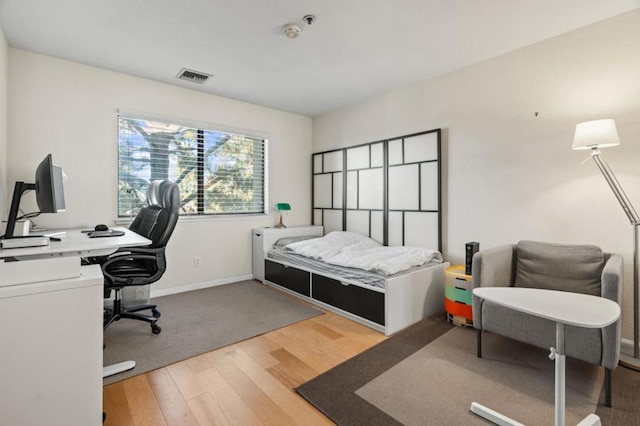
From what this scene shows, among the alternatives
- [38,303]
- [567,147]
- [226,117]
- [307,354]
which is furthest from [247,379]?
[226,117]

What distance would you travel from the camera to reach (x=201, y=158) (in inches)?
151

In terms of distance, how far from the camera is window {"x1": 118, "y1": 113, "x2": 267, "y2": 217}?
3.33 metres

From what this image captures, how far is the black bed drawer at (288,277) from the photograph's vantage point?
335cm

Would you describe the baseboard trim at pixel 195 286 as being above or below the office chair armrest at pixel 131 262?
below

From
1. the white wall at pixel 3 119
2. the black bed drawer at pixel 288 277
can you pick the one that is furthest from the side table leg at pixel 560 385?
the white wall at pixel 3 119

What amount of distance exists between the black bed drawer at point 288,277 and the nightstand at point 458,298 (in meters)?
1.40

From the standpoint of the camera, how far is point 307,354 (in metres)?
2.19

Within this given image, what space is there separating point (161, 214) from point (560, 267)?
3.10 m

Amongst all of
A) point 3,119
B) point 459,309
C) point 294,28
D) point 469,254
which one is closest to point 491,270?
point 469,254

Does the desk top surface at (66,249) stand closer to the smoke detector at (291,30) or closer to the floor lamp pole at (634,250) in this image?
the smoke detector at (291,30)

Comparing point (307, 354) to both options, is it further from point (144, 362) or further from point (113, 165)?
point (113, 165)

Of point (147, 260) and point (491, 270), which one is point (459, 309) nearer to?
point (491, 270)

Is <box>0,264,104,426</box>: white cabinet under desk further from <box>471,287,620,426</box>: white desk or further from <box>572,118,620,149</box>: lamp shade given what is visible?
<box>572,118,620,149</box>: lamp shade

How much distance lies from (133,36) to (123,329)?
2.44 metres
